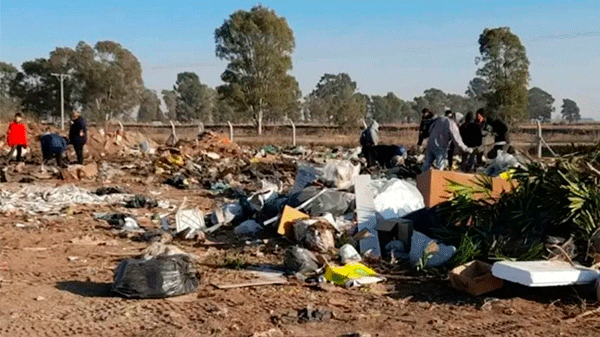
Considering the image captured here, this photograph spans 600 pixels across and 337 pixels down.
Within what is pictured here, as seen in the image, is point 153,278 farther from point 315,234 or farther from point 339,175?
point 339,175

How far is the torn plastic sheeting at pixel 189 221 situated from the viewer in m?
9.41

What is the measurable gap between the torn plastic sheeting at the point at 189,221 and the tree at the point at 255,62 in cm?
3455

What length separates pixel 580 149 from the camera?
8047mm

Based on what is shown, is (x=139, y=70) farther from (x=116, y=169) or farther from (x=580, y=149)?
(x=580, y=149)

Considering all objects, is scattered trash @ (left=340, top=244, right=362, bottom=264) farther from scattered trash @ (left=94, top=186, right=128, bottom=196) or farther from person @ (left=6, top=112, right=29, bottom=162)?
person @ (left=6, top=112, right=29, bottom=162)

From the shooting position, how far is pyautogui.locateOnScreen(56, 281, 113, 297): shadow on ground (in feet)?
→ 21.3

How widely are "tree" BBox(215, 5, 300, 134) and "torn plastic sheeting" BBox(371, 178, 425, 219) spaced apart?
116ft

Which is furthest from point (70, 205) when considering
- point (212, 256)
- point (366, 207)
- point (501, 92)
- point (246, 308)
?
point (501, 92)

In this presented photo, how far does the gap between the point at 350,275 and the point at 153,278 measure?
5.83ft

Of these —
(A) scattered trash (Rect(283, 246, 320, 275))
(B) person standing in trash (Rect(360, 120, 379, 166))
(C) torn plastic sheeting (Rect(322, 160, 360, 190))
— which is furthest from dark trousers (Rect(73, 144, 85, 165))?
(A) scattered trash (Rect(283, 246, 320, 275))

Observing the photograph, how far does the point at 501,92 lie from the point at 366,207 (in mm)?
26218

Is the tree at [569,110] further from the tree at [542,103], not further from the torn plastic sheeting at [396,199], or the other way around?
the torn plastic sheeting at [396,199]

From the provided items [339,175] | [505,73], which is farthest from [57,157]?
[505,73]

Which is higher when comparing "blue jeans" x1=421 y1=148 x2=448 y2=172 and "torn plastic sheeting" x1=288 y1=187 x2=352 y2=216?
"blue jeans" x1=421 y1=148 x2=448 y2=172
